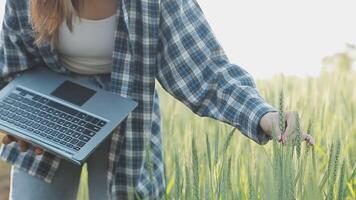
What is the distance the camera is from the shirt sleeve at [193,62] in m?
2.23

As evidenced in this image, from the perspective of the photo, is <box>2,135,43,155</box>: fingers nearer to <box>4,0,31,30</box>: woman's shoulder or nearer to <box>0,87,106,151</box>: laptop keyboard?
<box>0,87,106,151</box>: laptop keyboard

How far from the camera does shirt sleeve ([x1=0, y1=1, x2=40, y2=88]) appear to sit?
2440mm

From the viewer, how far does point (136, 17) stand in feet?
7.68

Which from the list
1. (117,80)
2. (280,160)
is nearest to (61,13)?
(117,80)

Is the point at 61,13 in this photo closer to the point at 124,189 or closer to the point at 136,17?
the point at 136,17

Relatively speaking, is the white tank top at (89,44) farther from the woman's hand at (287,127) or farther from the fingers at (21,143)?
the woman's hand at (287,127)

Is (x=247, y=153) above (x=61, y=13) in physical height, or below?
below

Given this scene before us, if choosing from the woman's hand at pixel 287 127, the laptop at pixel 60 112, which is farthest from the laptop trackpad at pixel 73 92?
the woman's hand at pixel 287 127

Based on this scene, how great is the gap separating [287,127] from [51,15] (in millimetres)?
808

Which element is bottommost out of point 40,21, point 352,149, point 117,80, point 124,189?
point 124,189

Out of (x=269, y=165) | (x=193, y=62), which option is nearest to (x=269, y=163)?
(x=269, y=165)

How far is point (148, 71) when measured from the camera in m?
2.34

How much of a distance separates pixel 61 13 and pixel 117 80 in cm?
21

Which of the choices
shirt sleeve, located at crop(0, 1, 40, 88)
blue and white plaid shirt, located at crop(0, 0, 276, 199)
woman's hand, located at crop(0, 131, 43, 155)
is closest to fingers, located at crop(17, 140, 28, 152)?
woman's hand, located at crop(0, 131, 43, 155)
